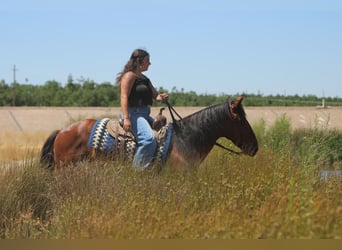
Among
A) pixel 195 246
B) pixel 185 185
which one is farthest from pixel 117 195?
pixel 195 246

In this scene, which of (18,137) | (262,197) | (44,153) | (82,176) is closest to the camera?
(262,197)

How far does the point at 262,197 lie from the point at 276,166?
95 cm

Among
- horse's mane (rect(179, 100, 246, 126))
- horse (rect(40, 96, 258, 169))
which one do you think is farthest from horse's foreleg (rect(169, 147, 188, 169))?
horse's mane (rect(179, 100, 246, 126))

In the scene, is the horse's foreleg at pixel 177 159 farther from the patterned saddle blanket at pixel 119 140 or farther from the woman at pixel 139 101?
the woman at pixel 139 101

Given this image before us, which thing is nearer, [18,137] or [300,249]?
[300,249]

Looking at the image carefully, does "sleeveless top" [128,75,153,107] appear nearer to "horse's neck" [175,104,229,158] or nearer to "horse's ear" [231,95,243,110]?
"horse's neck" [175,104,229,158]

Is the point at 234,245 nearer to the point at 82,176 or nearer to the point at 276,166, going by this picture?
the point at 276,166

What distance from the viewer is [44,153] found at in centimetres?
926

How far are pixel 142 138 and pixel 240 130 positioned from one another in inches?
51.6

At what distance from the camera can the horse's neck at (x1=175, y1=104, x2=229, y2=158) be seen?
852cm

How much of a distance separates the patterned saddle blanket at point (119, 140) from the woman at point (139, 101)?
9 cm

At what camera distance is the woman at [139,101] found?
322 inches

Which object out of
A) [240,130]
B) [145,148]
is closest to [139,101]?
[145,148]

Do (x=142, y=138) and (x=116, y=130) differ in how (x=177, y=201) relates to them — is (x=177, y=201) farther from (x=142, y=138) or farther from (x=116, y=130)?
(x=116, y=130)
